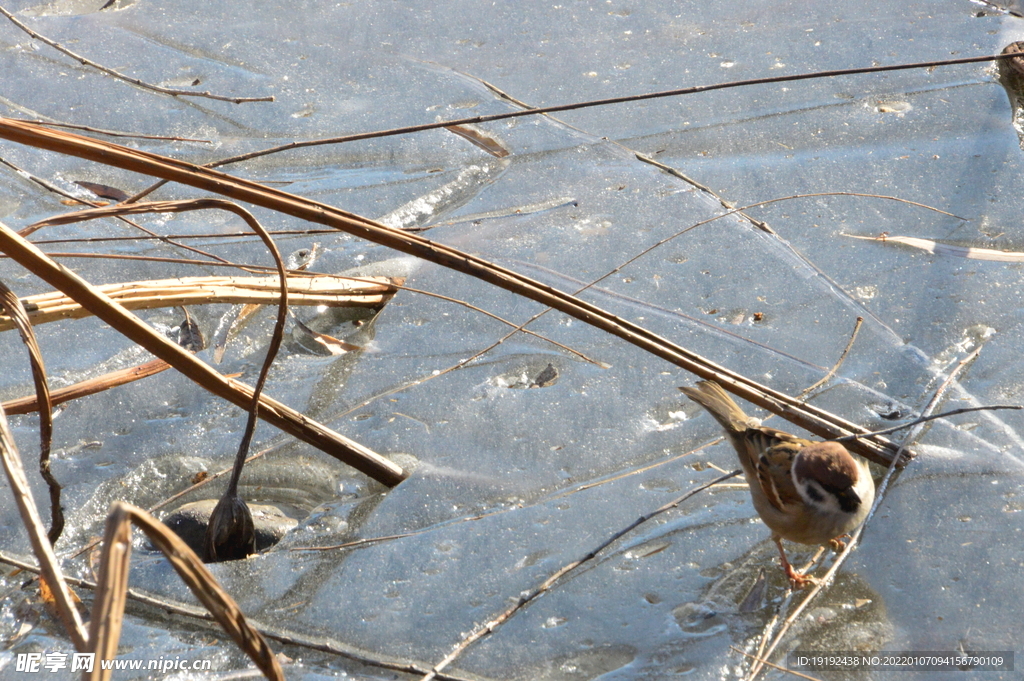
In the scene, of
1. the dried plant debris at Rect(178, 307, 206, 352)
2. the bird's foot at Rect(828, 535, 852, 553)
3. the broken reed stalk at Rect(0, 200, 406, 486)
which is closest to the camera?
the broken reed stalk at Rect(0, 200, 406, 486)

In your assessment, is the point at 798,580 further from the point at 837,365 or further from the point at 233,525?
the point at 233,525

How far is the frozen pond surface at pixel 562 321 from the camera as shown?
2.28 meters

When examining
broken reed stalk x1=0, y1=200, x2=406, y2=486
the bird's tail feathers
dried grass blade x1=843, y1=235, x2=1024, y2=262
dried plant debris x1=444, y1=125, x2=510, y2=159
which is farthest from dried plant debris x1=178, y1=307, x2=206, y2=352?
dried grass blade x1=843, y1=235, x2=1024, y2=262

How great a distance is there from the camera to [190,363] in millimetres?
2424

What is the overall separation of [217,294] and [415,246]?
3.62 ft

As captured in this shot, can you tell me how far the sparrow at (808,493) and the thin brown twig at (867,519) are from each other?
0.15ft

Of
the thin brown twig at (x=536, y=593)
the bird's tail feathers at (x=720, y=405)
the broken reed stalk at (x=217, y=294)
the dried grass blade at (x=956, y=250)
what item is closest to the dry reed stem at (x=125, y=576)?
the thin brown twig at (x=536, y=593)

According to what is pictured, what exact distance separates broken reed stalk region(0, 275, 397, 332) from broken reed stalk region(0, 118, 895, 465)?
2.19ft

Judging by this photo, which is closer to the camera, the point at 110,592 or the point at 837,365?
the point at 110,592

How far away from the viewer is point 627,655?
2.16 metres

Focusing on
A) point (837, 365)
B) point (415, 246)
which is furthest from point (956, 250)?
point (415, 246)

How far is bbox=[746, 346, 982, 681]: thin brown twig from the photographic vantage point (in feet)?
7.01

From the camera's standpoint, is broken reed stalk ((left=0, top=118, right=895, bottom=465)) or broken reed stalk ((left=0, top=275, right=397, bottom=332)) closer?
broken reed stalk ((left=0, top=118, right=895, bottom=465))

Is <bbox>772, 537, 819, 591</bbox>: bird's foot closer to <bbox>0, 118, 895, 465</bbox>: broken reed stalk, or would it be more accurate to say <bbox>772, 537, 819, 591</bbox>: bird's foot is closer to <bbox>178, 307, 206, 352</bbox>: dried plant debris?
<bbox>0, 118, 895, 465</bbox>: broken reed stalk
